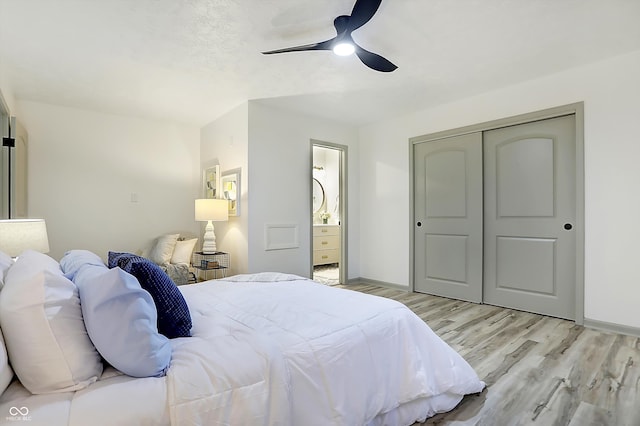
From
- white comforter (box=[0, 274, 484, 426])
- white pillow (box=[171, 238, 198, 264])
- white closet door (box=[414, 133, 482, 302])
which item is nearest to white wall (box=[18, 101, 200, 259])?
white pillow (box=[171, 238, 198, 264])

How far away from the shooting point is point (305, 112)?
4363 mm

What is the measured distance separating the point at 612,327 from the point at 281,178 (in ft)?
11.8

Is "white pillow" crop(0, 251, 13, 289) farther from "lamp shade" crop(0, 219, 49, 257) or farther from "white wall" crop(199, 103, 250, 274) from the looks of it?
"white wall" crop(199, 103, 250, 274)

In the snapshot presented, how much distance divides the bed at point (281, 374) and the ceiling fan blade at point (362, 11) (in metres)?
1.64

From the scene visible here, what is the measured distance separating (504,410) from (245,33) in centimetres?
288

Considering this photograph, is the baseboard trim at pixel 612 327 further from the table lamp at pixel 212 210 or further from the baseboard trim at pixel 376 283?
the table lamp at pixel 212 210

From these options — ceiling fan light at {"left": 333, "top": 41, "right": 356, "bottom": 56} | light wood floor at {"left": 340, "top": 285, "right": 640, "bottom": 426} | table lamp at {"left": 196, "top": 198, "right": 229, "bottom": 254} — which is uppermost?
ceiling fan light at {"left": 333, "top": 41, "right": 356, "bottom": 56}

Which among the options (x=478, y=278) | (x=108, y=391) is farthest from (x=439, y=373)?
(x=478, y=278)

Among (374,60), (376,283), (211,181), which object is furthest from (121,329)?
(376,283)

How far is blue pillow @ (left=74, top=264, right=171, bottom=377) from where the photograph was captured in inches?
40.1

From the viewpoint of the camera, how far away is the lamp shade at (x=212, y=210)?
156 inches

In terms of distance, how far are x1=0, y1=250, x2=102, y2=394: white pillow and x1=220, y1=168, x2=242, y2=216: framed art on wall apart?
3014mm

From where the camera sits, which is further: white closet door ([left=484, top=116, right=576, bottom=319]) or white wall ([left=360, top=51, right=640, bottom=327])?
white closet door ([left=484, top=116, right=576, bottom=319])

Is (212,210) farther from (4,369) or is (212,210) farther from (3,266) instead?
(4,369)
